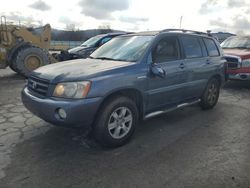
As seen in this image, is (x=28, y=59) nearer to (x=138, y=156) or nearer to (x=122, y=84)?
(x=122, y=84)

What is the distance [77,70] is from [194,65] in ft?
8.18

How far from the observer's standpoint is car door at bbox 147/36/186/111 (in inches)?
176

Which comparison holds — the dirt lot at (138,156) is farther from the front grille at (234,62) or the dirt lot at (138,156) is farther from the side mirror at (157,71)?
the front grille at (234,62)

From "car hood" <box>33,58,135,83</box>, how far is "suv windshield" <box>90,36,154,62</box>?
249 mm

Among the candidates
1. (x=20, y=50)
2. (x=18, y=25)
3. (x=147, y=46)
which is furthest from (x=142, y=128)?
(x=18, y=25)

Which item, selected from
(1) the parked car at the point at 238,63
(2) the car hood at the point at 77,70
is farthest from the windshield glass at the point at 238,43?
(2) the car hood at the point at 77,70

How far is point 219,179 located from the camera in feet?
10.8

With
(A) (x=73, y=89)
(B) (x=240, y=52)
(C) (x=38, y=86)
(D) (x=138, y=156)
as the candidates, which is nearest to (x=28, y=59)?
(C) (x=38, y=86)

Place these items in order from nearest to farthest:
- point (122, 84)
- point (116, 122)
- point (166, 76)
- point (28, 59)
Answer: point (122, 84) → point (116, 122) → point (166, 76) → point (28, 59)

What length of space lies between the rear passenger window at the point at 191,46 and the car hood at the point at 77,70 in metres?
1.57

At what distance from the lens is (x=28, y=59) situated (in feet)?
33.5

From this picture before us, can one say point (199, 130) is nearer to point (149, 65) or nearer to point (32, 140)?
point (149, 65)

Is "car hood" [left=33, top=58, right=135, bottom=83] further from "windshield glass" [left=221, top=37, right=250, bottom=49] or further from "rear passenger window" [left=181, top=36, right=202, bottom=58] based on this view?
"windshield glass" [left=221, top=37, right=250, bottom=49]

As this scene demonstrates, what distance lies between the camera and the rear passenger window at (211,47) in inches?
237
